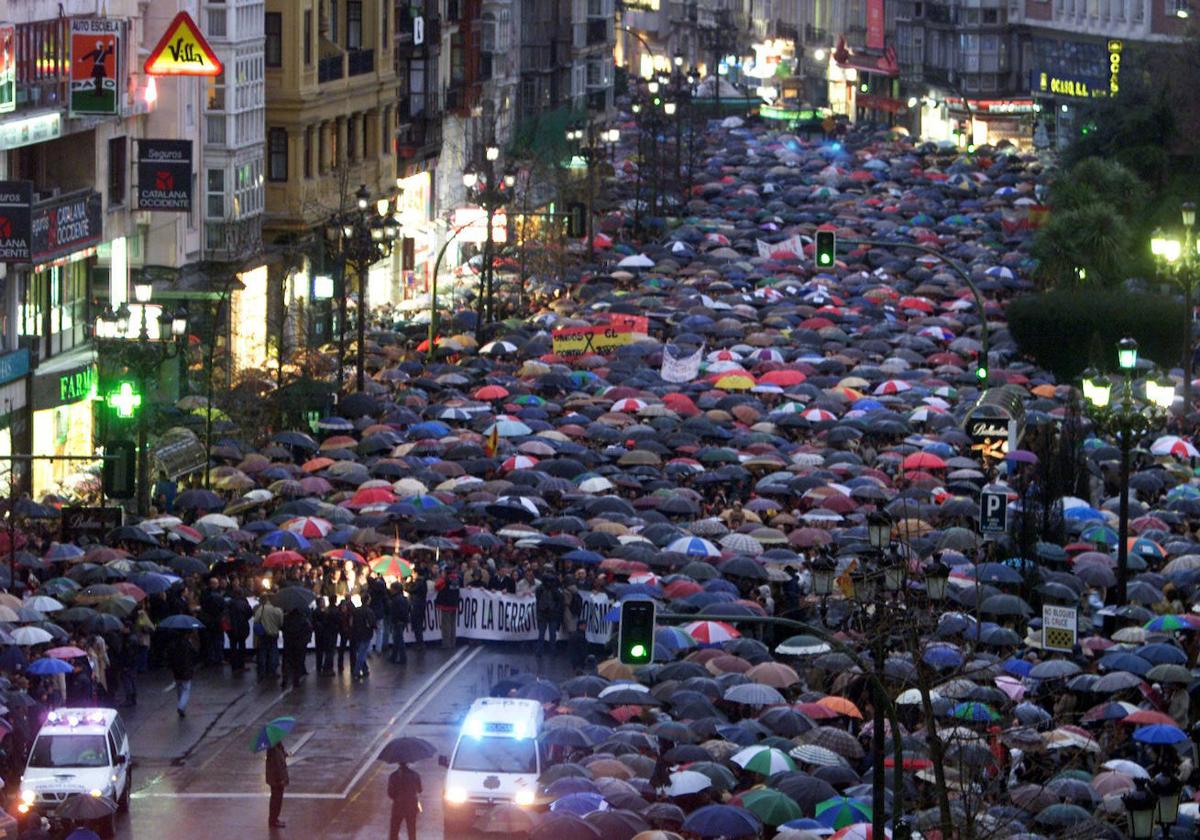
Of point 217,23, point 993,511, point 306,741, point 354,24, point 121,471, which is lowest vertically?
point 306,741

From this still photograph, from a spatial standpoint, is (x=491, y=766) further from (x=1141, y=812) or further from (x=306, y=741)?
(x=1141, y=812)

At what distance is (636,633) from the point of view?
1061 inches

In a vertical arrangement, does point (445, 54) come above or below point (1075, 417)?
above

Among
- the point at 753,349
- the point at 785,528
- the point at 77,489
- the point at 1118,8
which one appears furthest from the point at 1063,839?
the point at 1118,8

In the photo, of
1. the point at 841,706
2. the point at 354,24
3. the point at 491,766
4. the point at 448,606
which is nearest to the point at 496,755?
the point at 491,766

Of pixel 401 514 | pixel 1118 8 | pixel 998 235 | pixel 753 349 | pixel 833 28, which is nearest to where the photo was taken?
pixel 401 514

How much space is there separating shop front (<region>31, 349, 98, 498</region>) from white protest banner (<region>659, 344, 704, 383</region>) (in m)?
12.2

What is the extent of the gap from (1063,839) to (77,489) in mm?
27572

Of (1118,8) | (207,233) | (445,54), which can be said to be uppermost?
(1118,8)

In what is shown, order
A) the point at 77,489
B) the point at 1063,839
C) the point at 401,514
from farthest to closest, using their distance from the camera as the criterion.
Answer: the point at 77,489 → the point at 401,514 → the point at 1063,839

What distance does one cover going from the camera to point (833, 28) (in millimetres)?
198375

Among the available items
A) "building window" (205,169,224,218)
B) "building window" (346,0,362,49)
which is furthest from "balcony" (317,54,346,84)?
"building window" (205,169,224,218)

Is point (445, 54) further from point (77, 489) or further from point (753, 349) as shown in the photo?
point (77, 489)

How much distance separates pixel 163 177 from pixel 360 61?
2492 centimetres
